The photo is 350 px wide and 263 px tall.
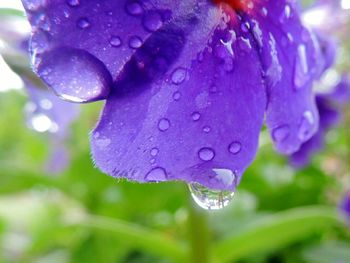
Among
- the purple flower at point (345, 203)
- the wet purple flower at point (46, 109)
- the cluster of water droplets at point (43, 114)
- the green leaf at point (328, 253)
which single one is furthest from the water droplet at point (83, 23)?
the purple flower at point (345, 203)

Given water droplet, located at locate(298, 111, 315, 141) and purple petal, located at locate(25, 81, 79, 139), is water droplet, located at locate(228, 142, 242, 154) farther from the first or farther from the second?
purple petal, located at locate(25, 81, 79, 139)

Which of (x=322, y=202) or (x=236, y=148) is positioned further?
(x=322, y=202)

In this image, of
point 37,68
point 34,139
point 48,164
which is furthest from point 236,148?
point 34,139

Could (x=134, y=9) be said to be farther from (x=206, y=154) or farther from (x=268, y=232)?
(x=268, y=232)

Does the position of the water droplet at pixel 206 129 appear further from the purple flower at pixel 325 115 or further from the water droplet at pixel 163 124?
the purple flower at pixel 325 115

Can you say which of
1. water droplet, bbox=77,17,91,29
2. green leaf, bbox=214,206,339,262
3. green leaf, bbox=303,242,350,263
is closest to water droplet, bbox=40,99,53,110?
green leaf, bbox=214,206,339,262

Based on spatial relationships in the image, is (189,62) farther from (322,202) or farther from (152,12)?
(322,202)
